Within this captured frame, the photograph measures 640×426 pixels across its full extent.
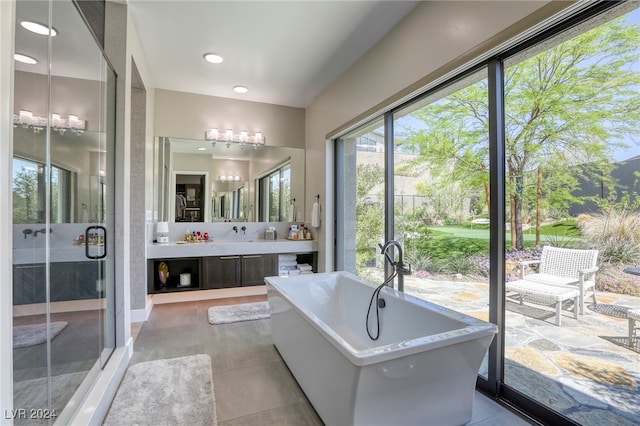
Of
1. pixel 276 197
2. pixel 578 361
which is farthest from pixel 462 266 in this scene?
pixel 276 197

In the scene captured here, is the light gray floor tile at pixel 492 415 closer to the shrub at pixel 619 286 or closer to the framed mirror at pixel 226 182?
the shrub at pixel 619 286

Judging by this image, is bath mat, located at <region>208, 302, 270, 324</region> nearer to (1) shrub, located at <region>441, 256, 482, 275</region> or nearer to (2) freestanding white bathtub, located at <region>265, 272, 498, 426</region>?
(2) freestanding white bathtub, located at <region>265, 272, 498, 426</region>

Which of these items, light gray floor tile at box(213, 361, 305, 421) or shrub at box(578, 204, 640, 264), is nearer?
shrub at box(578, 204, 640, 264)

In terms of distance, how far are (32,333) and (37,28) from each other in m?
1.50

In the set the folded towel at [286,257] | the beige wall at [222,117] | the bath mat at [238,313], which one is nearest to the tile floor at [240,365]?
the bath mat at [238,313]

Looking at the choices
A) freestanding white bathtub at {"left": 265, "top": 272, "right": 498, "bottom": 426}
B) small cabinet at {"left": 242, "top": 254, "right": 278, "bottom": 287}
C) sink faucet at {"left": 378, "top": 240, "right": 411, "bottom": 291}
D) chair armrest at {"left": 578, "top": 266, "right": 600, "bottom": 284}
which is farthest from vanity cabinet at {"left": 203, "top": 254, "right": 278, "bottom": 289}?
chair armrest at {"left": 578, "top": 266, "right": 600, "bottom": 284}

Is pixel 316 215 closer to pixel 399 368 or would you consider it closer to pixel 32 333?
pixel 399 368

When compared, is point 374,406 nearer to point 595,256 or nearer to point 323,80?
point 595,256

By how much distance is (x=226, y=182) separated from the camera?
191 inches

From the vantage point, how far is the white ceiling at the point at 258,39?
8.67 ft

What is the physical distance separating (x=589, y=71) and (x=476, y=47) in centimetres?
67

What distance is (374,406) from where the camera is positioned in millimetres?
1543

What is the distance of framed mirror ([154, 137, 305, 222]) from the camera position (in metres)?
4.50

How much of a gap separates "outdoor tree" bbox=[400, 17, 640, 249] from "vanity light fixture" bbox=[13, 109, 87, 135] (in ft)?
8.81
